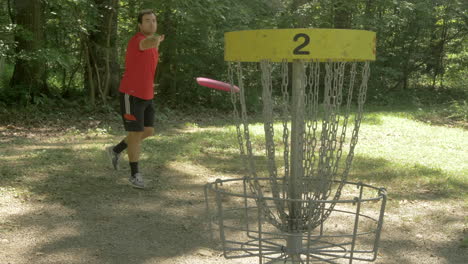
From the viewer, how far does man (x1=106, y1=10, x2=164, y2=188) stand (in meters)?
4.42

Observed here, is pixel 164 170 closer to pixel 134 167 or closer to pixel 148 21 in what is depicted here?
pixel 134 167

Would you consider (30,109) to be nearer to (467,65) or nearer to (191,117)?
(191,117)

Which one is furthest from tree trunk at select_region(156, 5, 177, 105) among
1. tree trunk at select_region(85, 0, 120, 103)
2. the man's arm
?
the man's arm

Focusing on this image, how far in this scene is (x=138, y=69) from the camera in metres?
4.54

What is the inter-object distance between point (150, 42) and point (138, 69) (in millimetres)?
380

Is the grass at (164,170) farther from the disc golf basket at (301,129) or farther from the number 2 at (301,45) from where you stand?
the number 2 at (301,45)

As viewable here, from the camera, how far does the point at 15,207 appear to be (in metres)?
4.15

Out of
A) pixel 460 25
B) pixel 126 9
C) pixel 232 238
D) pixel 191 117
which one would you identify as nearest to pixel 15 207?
pixel 232 238

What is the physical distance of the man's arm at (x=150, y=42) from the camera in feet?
13.7

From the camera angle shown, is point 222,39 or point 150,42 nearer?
point 150,42

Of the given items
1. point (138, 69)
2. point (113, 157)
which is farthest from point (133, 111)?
point (113, 157)

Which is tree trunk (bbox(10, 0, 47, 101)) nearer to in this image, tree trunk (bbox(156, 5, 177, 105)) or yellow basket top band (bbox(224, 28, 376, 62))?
tree trunk (bbox(156, 5, 177, 105))

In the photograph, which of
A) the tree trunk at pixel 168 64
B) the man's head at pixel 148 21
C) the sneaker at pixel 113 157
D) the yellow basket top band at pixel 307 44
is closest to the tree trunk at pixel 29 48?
the tree trunk at pixel 168 64

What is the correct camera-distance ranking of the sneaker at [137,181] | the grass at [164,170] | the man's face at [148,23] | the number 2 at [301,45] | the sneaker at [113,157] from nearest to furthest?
the number 2 at [301,45] < the grass at [164,170] < the man's face at [148,23] < the sneaker at [137,181] < the sneaker at [113,157]
